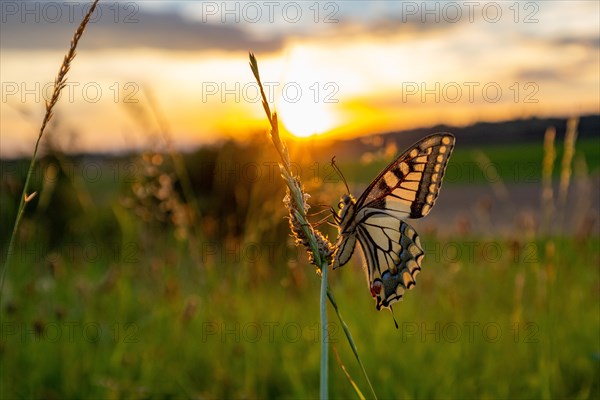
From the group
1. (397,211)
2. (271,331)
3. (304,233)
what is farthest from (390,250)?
(271,331)

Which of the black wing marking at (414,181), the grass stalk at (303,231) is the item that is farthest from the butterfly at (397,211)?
the grass stalk at (303,231)

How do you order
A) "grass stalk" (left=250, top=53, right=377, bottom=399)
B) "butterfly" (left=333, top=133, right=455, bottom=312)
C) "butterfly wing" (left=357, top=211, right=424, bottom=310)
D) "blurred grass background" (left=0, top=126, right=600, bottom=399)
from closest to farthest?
"grass stalk" (left=250, top=53, right=377, bottom=399) < "butterfly" (left=333, top=133, right=455, bottom=312) < "butterfly wing" (left=357, top=211, right=424, bottom=310) < "blurred grass background" (left=0, top=126, right=600, bottom=399)

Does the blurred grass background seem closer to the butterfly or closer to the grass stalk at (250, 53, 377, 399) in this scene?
the butterfly

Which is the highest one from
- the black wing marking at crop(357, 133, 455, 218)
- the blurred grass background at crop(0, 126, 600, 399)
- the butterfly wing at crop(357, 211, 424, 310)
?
the black wing marking at crop(357, 133, 455, 218)

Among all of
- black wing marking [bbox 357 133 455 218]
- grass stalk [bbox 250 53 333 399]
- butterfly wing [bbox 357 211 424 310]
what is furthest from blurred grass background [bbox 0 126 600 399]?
grass stalk [bbox 250 53 333 399]

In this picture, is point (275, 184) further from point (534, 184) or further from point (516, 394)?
point (534, 184)

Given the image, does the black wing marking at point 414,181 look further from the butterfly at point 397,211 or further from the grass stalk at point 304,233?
the grass stalk at point 304,233

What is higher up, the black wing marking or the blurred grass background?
the black wing marking

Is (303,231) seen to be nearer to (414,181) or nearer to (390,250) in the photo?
(414,181)

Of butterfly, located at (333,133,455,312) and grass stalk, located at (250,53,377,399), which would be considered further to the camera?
butterfly, located at (333,133,455,312)
